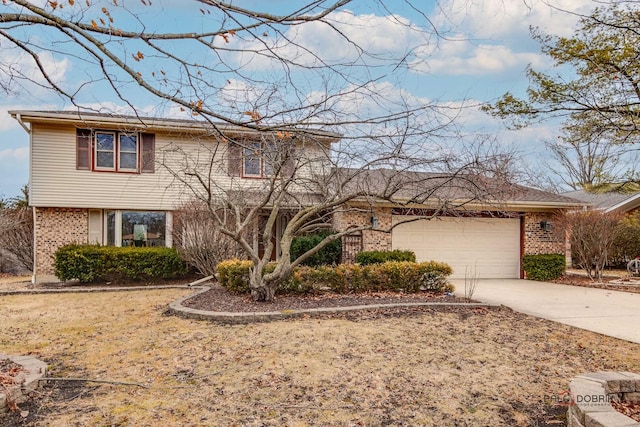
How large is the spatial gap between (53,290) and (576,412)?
11275 millimetres

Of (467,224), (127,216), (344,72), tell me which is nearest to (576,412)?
(344,72)

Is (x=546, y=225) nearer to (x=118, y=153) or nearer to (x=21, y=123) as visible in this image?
(x=118, y=153)

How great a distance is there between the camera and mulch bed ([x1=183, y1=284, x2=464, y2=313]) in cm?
736

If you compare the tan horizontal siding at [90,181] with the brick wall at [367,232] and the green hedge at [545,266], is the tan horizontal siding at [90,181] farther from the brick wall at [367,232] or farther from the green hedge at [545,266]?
the green hedge at [545,266]

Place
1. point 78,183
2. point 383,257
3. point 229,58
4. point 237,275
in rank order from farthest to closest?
point 78,183
point 383,257
point 237,275
point 229,58

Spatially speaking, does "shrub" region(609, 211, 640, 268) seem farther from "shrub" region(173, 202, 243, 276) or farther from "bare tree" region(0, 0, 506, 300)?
"bare tree" region(0, 0, 506, 300)

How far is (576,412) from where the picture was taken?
10.6 ft

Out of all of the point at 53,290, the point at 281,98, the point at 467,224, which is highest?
the point at 281,98

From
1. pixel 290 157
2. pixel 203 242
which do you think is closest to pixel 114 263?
pixel 203 242

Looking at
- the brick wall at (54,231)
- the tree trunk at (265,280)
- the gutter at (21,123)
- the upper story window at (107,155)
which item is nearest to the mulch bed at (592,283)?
the tree trunk at (265,280)

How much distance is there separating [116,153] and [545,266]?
13736 mm

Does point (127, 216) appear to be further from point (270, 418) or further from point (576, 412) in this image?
point (576, 412)

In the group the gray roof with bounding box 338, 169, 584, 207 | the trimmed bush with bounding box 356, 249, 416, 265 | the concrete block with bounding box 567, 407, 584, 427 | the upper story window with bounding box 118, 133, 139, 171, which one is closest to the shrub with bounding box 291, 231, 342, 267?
the trimmed bush with bounding box 356, 249, 416, 265

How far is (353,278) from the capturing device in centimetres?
887
